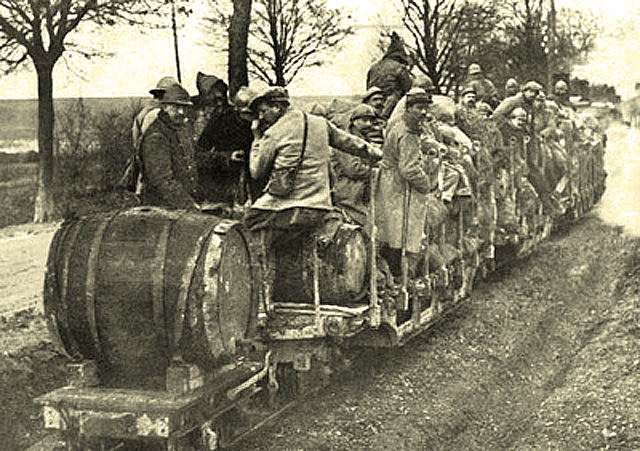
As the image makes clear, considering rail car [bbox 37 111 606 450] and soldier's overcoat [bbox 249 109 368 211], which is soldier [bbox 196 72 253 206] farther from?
rail car [bbox 37 111 606 450]

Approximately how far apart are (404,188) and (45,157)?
12.1 meters

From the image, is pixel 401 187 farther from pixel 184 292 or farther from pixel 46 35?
pixel 46 35

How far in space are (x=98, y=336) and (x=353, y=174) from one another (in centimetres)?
358

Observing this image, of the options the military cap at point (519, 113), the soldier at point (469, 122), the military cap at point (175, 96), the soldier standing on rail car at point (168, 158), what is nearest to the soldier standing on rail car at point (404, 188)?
the soldier standing on rail car at point (168, 158)

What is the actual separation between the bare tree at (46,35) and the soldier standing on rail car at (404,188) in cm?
925

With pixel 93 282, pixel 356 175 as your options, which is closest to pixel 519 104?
pixel 356 175

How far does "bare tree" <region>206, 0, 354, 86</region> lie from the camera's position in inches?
1160

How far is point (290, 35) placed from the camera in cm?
3066

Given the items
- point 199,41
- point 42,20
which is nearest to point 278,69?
Answer: point 199,41

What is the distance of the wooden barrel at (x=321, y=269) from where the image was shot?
7.54 metres

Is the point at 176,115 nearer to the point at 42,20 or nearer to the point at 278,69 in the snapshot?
the point at 42,20

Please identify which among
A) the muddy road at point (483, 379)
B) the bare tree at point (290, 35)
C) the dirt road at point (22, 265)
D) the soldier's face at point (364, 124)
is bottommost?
the muddy road at point (483, 379)

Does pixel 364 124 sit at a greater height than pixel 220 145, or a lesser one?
greater

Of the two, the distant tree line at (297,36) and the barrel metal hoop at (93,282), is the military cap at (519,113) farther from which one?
the barrel metal hoop at (93,282)
